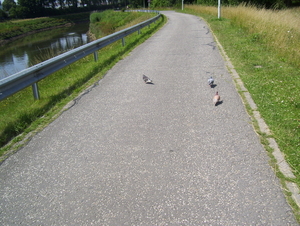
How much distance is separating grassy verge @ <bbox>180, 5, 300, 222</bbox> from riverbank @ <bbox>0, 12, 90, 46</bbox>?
1769 inches

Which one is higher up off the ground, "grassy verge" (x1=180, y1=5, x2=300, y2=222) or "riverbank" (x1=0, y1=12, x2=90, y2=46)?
"grassy verge" (x1=180, y1=5, x2=300, y2=222)

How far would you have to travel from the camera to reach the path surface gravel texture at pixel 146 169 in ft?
9.28

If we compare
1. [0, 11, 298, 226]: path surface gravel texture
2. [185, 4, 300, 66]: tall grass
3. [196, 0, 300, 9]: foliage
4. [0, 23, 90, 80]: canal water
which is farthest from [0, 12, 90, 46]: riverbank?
[0, 11, 298, 226]: path surface gravel texture

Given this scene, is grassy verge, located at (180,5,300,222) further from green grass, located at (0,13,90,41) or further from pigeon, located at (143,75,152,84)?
green grass, located at (0,13,90,41)

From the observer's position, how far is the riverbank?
176ft

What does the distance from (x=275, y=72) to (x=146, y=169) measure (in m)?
5.22

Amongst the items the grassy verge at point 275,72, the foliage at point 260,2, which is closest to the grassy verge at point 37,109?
the grassy verge at point 275,72

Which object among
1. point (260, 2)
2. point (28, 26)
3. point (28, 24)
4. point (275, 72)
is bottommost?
point (28, 26)

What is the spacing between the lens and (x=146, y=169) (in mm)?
3557

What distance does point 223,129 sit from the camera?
449cm

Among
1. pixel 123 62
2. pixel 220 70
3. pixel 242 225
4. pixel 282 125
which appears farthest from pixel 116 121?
pixel 123 62

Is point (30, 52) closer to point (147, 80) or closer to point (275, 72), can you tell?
point (147, 80)

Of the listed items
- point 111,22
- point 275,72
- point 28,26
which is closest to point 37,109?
point 275,72

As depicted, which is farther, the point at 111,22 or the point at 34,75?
the point at 111,22
